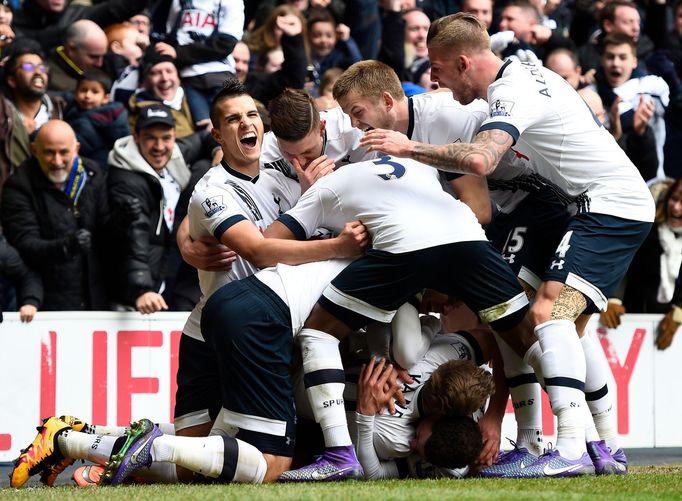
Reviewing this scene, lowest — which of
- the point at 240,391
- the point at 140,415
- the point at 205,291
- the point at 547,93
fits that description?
the point at 140,415

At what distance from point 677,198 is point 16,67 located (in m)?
5.69

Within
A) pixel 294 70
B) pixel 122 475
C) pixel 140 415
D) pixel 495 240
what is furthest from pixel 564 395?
pixel 294 70

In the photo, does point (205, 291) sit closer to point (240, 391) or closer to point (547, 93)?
point (240, 391)

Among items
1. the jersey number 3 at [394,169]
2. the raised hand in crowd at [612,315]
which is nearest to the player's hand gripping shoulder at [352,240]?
the jersey number 3 at [394,169]

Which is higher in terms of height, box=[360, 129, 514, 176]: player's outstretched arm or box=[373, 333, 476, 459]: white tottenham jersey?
box=[360, 129, 514, 176]: player's outstretched arm

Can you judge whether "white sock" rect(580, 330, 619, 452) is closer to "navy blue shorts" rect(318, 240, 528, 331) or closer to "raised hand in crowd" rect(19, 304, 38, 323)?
"navy blue shorts" rect(318, 240, 528, 331)

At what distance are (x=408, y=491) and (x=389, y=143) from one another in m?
1.79

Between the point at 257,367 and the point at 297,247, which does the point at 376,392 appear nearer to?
the point at 257,367

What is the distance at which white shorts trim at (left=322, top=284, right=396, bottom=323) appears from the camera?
6648 millimetres

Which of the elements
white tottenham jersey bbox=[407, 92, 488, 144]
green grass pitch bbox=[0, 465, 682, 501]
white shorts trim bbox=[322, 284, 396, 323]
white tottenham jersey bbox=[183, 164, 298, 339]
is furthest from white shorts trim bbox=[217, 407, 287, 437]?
white tottenham jersey bbox=[407, 92, 488, 144]

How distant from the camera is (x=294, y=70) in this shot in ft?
37.2

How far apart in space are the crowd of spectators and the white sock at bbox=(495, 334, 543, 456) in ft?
9.27

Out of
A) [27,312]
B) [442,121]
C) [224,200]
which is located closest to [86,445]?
[224,200]

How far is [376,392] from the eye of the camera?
6.73 meters
